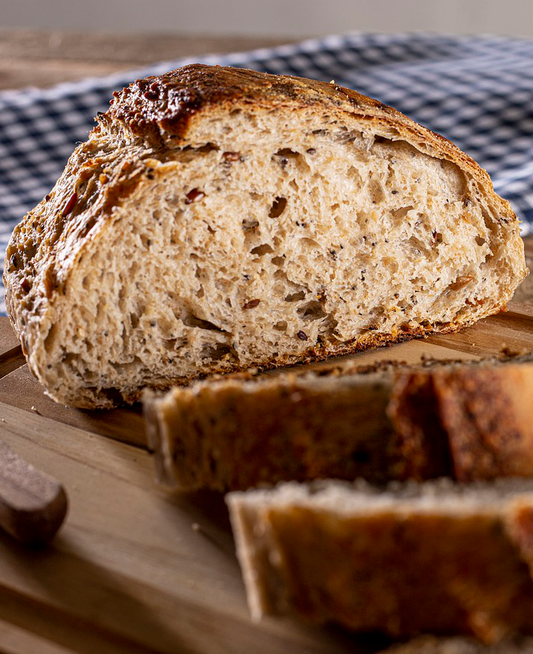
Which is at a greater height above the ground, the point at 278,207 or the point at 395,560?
the point at 278,207

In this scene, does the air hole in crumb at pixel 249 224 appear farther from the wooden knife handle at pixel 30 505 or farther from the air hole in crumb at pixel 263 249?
the wooden knife handle at pixel 30 505

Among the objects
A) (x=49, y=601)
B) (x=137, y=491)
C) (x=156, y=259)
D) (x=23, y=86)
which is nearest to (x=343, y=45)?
(x=23, y=86)

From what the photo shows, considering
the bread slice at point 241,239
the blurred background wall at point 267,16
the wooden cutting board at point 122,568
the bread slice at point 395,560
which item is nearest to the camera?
the bread slice at point 395,560

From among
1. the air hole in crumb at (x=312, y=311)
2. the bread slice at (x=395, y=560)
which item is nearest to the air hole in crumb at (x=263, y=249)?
the air hole in crumb at (x=312, y=311)

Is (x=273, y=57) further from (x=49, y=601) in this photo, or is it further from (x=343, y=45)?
(x=49, y=601)

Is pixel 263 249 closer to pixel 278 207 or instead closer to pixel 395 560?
pixel 278 207

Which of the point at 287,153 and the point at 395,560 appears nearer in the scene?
the point at 395,560

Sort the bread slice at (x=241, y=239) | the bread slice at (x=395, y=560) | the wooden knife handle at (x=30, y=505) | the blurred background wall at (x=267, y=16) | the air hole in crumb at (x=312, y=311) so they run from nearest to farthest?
the bread slice at (x=395, y=560) < the wooden knife handle at (x=30, y=505) < the bread slice at (x=241, y=239) < the air hole in crumb at (x=312, y=311) < the blurred background wall at (x=267, y=16)

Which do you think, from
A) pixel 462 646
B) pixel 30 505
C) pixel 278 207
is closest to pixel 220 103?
pixel 278 207
